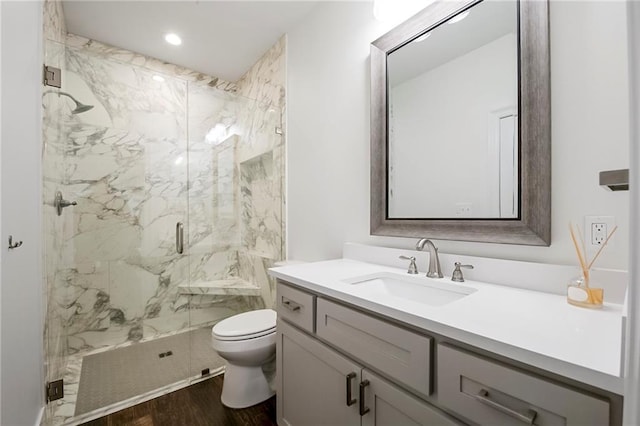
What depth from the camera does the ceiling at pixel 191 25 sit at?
2025 millimetres

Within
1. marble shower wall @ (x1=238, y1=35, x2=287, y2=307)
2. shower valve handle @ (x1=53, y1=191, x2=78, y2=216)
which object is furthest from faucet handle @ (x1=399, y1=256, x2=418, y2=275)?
shower valve handle @ (x1=53, y1=191, x2=78, y2=216)

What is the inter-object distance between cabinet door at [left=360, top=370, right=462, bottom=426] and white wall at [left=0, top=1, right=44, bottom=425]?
123cm

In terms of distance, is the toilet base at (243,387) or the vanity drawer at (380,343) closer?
the vanity drawer at (380,343)

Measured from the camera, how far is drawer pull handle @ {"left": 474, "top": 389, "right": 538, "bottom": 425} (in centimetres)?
59

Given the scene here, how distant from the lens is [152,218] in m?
2.31

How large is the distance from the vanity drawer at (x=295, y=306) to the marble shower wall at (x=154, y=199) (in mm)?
1000

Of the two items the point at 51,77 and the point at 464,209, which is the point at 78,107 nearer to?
the point at 51,77

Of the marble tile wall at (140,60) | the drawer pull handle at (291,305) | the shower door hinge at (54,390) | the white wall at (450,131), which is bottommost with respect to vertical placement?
the shower door hinge at (54,390)

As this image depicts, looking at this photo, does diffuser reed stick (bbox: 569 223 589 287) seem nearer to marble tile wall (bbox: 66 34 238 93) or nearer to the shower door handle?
the shower door handle

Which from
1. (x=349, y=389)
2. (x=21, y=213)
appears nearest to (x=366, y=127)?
(x=349, y=389)

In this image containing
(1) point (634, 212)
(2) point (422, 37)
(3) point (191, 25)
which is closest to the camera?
(1) point (634, 212)

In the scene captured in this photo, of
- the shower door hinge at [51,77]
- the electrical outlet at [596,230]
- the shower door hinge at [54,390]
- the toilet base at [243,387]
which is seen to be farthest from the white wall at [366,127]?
the shower door hinge at [54,390]

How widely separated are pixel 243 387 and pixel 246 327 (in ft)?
1.16

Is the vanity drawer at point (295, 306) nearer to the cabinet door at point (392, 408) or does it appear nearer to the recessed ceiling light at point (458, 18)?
the cabinet door at point (392, 408)
